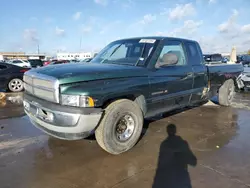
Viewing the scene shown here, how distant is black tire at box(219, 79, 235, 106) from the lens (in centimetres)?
697

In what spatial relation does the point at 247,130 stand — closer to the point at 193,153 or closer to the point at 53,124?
the point at 193,153

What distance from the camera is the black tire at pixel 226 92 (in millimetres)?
6967

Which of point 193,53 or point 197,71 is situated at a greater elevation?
point 193,53

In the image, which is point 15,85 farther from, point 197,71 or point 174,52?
point 197,71

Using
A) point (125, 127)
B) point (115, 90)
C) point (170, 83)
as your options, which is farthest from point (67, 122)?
point (170, 83)

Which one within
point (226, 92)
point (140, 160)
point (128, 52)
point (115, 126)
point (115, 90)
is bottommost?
point (140, 160)

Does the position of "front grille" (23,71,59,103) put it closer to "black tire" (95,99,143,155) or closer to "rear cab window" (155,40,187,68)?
"black tire" (95,99,143,155)

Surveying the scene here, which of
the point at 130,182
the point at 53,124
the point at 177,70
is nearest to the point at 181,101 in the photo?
the point at 177,70

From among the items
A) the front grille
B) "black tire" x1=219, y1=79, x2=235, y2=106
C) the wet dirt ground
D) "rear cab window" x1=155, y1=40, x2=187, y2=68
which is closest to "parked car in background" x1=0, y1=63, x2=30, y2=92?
the wet dirt ground

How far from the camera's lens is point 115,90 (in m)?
3.42

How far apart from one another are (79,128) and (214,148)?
8.00 feet

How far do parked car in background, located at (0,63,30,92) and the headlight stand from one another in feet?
25.6

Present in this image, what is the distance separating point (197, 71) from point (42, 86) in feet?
11.4

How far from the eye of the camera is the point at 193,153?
3.77 meters
